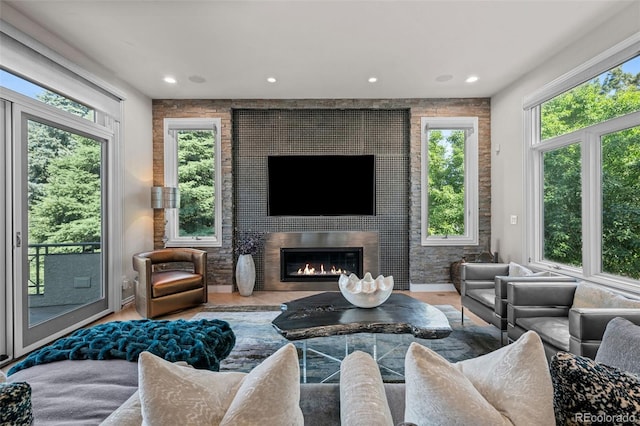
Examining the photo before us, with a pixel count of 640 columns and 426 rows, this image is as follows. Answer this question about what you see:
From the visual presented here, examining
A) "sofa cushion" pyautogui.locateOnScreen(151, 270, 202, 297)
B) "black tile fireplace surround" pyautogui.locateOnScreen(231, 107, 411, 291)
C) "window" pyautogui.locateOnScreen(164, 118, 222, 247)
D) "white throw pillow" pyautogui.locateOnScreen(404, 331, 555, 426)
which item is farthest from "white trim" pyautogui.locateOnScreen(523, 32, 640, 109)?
"sofa cushion" pyautogui.locateOnScreen(151, 270, 202, 297)

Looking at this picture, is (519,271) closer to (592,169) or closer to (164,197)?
(592,169)

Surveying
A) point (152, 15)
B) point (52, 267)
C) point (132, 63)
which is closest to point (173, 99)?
point (132, 63)

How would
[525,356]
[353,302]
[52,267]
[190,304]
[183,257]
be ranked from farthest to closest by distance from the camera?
[183,257] → [190,304] → [52,267] → [353,302] → [525,356]

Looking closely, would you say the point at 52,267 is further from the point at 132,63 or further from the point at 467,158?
the point at 467,158

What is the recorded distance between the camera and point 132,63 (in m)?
3.45

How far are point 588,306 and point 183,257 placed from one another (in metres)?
4.22

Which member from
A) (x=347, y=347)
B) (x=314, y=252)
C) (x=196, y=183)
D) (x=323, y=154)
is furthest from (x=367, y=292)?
(x=196, y=183)

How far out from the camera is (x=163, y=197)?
14.0ft

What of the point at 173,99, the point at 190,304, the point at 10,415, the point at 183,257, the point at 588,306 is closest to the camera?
the point at 10,415

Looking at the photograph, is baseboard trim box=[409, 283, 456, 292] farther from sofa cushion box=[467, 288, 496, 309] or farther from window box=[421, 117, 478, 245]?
sofa cushion box=[467, 288, 496, 309]

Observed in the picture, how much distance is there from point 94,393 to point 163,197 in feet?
11.3

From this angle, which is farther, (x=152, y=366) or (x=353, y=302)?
(x=353, y=302)

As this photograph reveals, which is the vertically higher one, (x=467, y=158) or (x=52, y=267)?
(x=467, y=158)

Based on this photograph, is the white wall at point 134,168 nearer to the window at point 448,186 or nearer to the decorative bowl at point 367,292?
the decorative bowl at point 367,292
